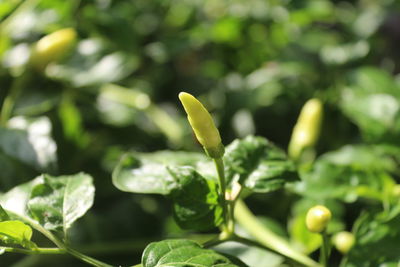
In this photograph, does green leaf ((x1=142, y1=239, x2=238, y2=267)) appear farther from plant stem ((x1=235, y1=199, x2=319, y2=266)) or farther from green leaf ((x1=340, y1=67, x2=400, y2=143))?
green leaf ((x1=340, y1=67, x2=400, y2=143))

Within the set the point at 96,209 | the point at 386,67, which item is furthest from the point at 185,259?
the point at 386,67

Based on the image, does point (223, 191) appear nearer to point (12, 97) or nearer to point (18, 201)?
point (18, 201)

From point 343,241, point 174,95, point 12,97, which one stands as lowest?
point 343,241

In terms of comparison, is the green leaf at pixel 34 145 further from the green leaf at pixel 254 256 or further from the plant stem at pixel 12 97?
the green leaf at pixel 254 256

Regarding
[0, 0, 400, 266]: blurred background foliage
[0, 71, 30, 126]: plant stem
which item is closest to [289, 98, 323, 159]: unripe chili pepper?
[0, 0, 400, 266]: blurred background foliage

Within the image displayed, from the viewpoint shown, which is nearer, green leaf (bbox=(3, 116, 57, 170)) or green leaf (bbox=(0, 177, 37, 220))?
green leaf (bbox=(0, 177, 37, 220))

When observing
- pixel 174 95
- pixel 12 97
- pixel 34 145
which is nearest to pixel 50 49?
pixel 12 97

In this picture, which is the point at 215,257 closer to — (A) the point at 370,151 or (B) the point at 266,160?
(B) the point at 266,160
